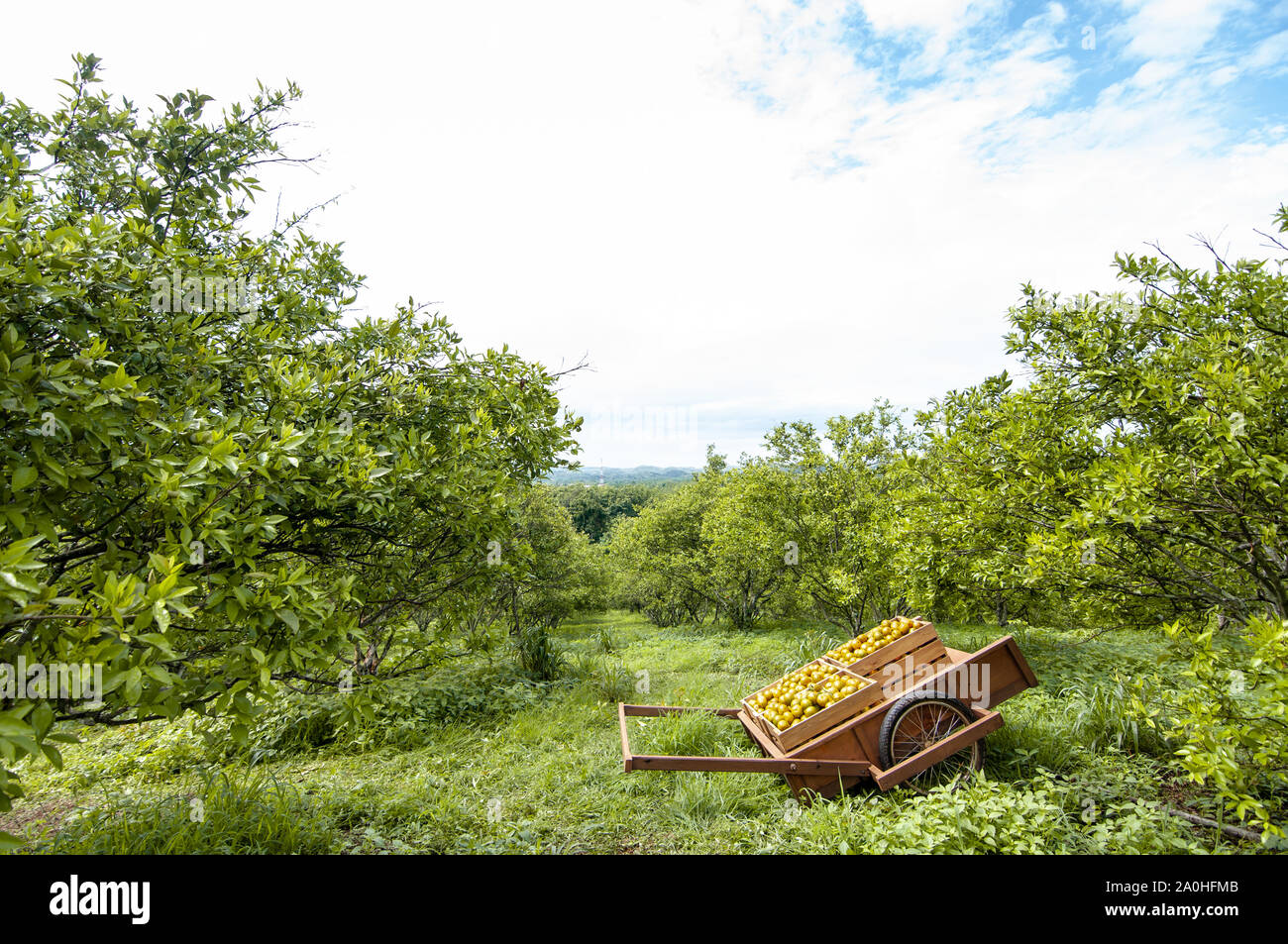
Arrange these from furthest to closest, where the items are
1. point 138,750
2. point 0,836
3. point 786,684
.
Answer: point 138,750
point 786,684
point 0,836

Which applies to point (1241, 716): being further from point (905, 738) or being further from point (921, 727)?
point (905, 738)

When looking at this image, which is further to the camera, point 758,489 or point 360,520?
point 758,489

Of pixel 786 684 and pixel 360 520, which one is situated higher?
pixel 360 520

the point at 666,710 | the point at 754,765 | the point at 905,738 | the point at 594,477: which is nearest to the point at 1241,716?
the point at 905,738

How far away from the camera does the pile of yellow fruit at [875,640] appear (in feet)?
19.9

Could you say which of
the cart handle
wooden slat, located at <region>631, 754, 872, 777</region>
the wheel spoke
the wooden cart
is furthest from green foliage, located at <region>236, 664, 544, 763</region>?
the wheel spoke

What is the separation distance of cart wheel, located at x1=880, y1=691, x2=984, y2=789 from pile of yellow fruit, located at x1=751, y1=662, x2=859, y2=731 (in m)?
0.45

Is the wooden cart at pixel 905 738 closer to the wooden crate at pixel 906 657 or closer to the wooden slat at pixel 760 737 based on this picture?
the wooden slat at pixel 760 737

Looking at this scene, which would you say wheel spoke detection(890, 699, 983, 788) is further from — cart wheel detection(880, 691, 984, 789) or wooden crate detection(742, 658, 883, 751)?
wooden crate detection(742, 658, 883, 751)

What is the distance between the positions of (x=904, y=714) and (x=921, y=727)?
0.25 metres

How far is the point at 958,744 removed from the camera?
4895 millimetres
